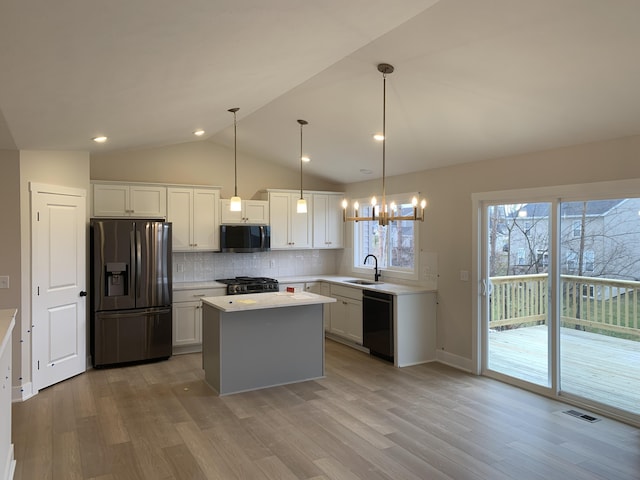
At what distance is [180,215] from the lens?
20.3 ft

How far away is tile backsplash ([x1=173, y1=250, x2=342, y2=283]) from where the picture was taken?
21.7ft

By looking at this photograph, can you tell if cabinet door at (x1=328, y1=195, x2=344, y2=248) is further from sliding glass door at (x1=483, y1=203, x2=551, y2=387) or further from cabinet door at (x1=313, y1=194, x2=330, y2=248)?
sliding glass door at (x1=483, y1=203, x2=551, y2=387)

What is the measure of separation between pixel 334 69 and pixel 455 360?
3587 millimetres

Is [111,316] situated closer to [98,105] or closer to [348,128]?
[98,105]

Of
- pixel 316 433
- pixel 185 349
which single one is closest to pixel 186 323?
pixel 185 349

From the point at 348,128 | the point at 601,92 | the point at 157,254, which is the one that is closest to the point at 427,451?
the point at 601,92

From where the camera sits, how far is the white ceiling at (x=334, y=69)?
7.05 feet

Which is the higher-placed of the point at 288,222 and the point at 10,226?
the point at 288,222

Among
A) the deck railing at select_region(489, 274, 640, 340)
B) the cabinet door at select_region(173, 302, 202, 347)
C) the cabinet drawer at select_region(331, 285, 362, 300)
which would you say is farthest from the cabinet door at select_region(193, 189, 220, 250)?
the deck railing at select_region(489, 274, 640, 340)

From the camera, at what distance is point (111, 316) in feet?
17.7

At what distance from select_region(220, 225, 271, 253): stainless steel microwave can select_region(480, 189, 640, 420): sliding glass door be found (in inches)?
123

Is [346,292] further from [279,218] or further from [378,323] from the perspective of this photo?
[279,218]

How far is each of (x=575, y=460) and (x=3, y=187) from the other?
5.31 metres

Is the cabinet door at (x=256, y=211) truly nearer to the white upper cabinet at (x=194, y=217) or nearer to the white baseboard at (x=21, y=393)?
the white upper cabinet at (x=194, y=217)
